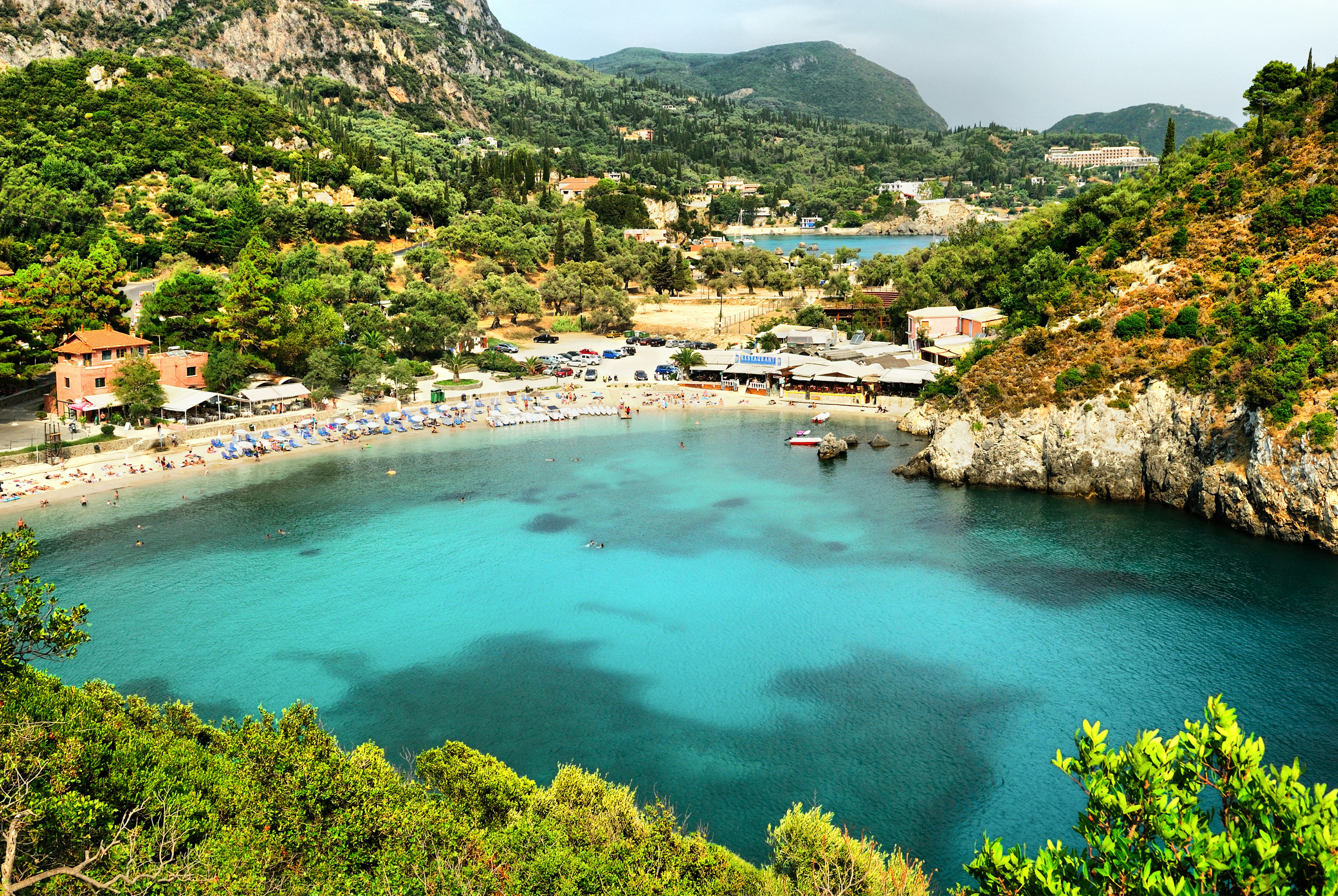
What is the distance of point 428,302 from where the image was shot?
7212cm

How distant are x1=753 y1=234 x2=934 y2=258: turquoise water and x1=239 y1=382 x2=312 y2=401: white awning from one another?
372 feet

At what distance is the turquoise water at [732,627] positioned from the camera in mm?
23547

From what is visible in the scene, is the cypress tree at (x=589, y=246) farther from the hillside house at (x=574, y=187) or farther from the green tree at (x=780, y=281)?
the hillside house at (x=574, y=187)

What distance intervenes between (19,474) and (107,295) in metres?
15.8

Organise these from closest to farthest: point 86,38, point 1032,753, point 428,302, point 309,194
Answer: point 1032,753, point 428,302, point 309,194, point 86,38

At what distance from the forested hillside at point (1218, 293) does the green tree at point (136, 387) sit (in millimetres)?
45335

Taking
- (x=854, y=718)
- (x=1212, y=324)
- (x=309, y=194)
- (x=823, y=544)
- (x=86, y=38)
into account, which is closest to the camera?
(x=854, y=718)

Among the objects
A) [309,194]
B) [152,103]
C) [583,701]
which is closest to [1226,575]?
[583,701]

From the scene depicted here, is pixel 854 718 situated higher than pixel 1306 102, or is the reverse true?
pixel 1306 102

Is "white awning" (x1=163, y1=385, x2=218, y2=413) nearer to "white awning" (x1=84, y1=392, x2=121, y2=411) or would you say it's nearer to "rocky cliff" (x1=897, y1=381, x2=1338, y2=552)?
"white awning" (x1=84, y1=392, x2=121, y2=411)

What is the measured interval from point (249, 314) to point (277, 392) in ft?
19.1

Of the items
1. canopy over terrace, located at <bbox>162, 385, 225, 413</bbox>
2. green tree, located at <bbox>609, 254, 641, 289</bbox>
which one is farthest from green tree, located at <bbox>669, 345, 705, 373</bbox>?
canopy over terrace, located at <bbox>162, 385, 225, 413</bbox>

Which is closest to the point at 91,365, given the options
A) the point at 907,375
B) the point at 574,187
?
the point at 907,375

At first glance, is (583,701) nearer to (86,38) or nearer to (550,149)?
(86,38)
